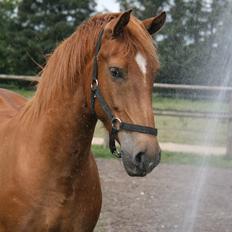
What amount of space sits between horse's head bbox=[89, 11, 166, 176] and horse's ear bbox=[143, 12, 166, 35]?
0.19 meters

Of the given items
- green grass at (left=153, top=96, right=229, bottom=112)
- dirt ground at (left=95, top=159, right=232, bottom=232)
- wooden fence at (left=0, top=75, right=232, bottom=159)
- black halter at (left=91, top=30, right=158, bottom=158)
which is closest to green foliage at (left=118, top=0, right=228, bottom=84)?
green grass at (left=153, top=96, right=229, bottom=112)

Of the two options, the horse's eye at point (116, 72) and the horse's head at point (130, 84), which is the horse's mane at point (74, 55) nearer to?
the horse's head at point (130, 84)

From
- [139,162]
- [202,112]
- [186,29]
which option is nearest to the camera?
[139,162]

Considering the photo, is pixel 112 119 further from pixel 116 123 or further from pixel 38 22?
pixel 38 22

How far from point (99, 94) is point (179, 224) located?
300cm

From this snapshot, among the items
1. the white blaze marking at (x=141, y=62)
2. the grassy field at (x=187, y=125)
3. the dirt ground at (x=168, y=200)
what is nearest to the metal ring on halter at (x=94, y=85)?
the white blaze marking at (x=141, y=62)

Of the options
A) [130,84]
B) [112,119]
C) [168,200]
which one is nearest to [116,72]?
[130,84]

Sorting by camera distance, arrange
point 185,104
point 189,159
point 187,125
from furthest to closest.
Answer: point 187,125 → point 185,104 → point 189,159

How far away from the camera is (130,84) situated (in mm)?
2639

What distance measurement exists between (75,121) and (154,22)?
0.72 meters

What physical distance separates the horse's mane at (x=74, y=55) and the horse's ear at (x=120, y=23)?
0.14 feet

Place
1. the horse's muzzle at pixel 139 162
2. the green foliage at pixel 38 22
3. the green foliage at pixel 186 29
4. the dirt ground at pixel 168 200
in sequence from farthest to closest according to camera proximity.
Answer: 1. the green foliage at pixel 38 22
2. the green foliage at pixel 186 29
3. the dirt ground at pixel 168 200
4. the horse's muzzle at pixel 139 162

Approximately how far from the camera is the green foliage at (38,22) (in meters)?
32.1

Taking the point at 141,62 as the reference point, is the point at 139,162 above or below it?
below
